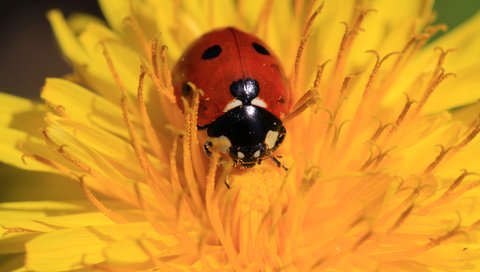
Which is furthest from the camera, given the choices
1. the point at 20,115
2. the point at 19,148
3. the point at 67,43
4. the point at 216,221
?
the point at 67,43

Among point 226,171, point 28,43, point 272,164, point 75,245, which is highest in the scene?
point 28,43

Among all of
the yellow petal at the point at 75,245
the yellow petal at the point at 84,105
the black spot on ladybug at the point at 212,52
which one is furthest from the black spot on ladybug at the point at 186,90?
the yellow petal at the point at 75,245

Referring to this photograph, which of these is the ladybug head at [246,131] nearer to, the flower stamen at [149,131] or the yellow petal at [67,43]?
the flower stamen at [149,131]

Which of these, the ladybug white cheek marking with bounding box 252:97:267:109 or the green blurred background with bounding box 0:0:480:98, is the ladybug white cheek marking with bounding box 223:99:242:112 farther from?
the green blurred background with bounding box 0:0:480:98

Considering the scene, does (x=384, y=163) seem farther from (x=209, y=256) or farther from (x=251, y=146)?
(x=209, y=256)

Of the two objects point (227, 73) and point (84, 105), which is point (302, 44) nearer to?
point (227, 73)

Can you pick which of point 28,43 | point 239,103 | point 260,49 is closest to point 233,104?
point 239,103

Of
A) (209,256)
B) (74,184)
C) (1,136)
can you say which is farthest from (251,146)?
(1,136)
